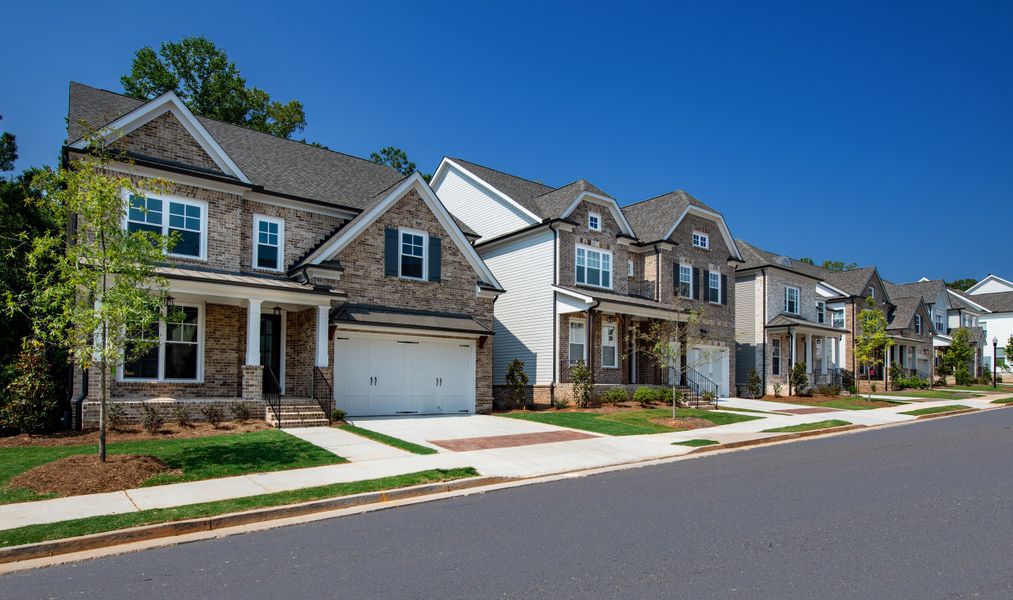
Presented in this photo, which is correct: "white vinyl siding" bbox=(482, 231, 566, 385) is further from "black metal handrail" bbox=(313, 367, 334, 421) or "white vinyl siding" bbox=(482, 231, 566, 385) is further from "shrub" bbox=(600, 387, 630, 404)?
"black metal handrail" bbox=(313, 367, 334, 421)

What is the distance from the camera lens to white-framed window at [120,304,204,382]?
17359 mm

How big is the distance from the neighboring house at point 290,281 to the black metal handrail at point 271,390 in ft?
0.17

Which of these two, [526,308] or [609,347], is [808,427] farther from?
[526,308]

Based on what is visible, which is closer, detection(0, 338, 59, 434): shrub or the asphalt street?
the asphalt street

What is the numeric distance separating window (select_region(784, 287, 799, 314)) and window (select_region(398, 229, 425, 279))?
24.1 metres

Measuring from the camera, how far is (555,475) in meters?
12.4

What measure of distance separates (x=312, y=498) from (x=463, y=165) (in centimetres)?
2208

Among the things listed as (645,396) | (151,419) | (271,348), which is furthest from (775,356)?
(151,419)

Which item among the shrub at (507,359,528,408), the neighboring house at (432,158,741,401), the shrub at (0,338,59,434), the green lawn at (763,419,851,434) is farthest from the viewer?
the neighboring house at (432,158,741,401)

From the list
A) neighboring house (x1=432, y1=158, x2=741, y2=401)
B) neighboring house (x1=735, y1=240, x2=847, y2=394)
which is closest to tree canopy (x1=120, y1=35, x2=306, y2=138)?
neighboring house (x1=432, y1=158, x2=741, y2=401)

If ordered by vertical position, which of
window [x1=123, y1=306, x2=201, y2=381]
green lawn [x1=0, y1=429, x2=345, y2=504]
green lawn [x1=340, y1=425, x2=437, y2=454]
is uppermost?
window [x1=123, y1=306, x2=201, y2=381]

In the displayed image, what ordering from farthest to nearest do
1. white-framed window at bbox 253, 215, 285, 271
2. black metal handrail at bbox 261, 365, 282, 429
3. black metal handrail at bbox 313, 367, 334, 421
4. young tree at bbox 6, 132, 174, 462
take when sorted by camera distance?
white-framed window at bbox 253, 215, 285, 271 < black metal handrail at bbox 313, 367, 334, 421 < black metal handrail at bbox 261, 365, 282, 429 < young tree at bbox 6, 132, 174, 462

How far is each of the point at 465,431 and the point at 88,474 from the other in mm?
8953

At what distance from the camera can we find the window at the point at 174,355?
1739 centimetres
